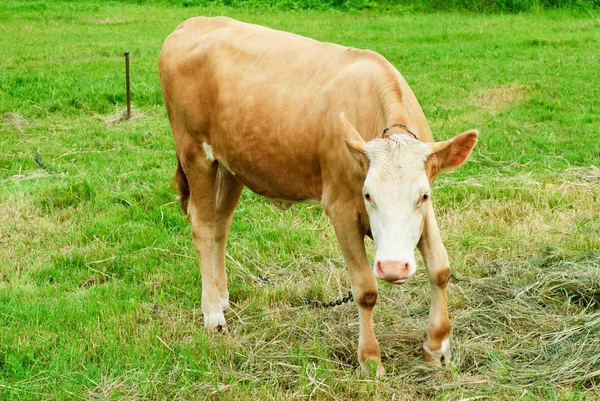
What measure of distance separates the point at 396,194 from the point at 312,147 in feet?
3.34

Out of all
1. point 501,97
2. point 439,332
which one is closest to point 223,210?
point 439,332

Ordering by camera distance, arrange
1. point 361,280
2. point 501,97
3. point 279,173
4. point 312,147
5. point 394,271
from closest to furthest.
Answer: point 394,271 < point 361,280 < point 312,147 < point 279,173 < point 501,97

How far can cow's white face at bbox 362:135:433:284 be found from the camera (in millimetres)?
3617

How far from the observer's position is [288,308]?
516cm

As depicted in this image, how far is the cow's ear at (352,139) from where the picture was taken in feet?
12.2

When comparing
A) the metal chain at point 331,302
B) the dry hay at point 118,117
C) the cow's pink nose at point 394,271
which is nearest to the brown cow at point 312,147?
the cow's pink nose at point 394,271

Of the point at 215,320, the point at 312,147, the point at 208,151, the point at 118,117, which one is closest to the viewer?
the point at 312,147

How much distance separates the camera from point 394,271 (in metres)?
3.53

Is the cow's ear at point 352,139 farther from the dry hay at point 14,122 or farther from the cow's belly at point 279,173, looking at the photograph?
the dry hay at point 14,122

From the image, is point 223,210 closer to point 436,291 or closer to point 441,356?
point 436,291

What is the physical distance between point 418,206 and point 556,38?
12.1 m

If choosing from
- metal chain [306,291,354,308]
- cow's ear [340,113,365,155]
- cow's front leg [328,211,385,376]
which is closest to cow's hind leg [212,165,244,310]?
metal chain [306,291,354,308]

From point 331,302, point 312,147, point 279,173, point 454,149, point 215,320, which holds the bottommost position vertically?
point 215,320

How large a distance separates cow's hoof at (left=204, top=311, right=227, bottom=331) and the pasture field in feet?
0.21
